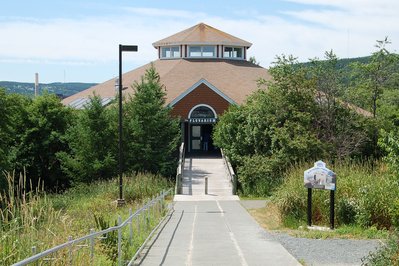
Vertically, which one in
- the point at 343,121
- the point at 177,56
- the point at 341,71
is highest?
the point at 177,56

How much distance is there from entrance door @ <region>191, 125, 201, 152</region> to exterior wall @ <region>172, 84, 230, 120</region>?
453 centimetres

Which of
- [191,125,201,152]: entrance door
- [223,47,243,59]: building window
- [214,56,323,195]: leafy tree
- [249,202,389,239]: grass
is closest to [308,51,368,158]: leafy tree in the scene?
[214,56,323,195]: leafy tree

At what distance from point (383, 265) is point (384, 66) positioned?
1487 inches

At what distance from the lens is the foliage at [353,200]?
58.0 ft

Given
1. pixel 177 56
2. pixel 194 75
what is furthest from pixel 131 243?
pixel 177 56

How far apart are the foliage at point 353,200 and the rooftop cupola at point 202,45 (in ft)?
125

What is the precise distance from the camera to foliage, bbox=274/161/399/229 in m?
17.7

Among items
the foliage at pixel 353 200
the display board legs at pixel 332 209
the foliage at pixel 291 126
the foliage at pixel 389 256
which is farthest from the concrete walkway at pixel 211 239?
the foliage at pixel 291 126

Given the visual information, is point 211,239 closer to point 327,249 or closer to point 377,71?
point 327,249

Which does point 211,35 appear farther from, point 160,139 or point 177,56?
point 160,139

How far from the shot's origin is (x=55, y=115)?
135 ft

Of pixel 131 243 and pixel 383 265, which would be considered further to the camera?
pixel 131 243

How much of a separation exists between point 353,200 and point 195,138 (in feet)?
106

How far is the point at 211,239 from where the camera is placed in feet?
52.5
